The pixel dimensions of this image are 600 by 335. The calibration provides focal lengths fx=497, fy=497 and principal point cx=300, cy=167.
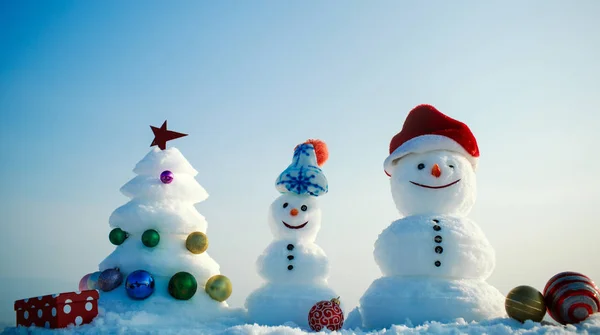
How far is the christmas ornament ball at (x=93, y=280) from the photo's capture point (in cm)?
786

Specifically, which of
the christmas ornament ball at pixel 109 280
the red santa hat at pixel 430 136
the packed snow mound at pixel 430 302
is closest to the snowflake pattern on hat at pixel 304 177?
the red santa hat at pixel 430 136

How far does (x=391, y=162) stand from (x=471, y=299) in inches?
86.4

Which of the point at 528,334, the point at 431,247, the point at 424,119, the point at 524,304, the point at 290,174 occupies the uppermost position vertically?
the point at 424,119

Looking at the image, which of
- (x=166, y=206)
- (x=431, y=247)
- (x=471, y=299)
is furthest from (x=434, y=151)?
(x=166, y=206)

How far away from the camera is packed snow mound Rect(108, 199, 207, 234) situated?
8242mm

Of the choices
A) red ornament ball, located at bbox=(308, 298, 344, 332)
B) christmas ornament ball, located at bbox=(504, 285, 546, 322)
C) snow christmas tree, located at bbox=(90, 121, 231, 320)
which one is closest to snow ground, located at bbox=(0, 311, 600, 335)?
christmas ornament ball, located at bbox=(504, 285, 546, 322)

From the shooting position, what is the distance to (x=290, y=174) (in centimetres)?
768

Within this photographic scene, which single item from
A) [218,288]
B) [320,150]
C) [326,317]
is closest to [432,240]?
[326,317]

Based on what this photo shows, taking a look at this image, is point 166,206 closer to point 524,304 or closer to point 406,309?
point 406,309

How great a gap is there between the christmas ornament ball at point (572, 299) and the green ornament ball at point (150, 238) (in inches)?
224

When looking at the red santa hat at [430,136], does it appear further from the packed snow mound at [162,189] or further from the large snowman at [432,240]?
the packed snow mound at [162,189]

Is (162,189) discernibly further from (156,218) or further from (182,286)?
(182,286)

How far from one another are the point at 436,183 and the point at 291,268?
7.99ft

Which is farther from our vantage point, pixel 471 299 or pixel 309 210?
pixel 309 210
